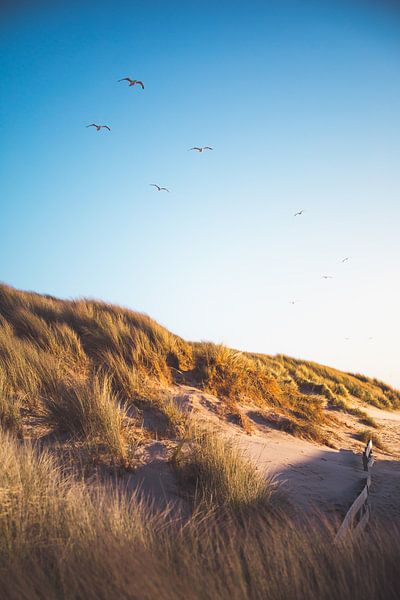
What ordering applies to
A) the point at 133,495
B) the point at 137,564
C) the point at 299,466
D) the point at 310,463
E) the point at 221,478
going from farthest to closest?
the point at 310,463 → the point at 299,466 → the point at 221,478 → the point at 133,495 → the point at 137,564

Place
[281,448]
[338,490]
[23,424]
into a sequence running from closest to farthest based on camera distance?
[23,424], [338,490], [281,448]

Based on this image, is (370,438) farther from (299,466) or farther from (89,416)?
(89,416)

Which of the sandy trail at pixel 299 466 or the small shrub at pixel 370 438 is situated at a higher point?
the small shrub at pixel 370 438

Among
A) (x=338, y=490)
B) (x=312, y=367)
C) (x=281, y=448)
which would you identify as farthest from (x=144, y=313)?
(x=312, y=367)

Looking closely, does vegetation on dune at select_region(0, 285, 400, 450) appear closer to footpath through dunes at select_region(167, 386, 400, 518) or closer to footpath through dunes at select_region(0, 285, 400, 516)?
footpath through dunes at select_region(0, 285, 400, 516)

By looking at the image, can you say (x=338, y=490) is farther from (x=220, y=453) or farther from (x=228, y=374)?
(x=228, y=374)

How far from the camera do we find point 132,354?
24.7ft

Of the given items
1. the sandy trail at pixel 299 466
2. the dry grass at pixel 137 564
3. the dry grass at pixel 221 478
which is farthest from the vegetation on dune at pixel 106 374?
the dry grass at pixel 137 564

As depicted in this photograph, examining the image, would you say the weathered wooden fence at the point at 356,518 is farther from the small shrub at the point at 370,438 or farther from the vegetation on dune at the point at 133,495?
the small shrub at the point at 370,438

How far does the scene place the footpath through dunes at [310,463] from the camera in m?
4.57

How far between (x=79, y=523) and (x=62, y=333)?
19.2ft

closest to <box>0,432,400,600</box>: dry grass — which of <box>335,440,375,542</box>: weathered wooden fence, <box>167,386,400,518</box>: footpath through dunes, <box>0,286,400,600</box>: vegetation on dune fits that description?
<box>0,286,400,600</box>: vegetation on dune

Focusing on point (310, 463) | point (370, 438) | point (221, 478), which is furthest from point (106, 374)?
point (370, 438)

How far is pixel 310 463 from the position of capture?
5941 mm
